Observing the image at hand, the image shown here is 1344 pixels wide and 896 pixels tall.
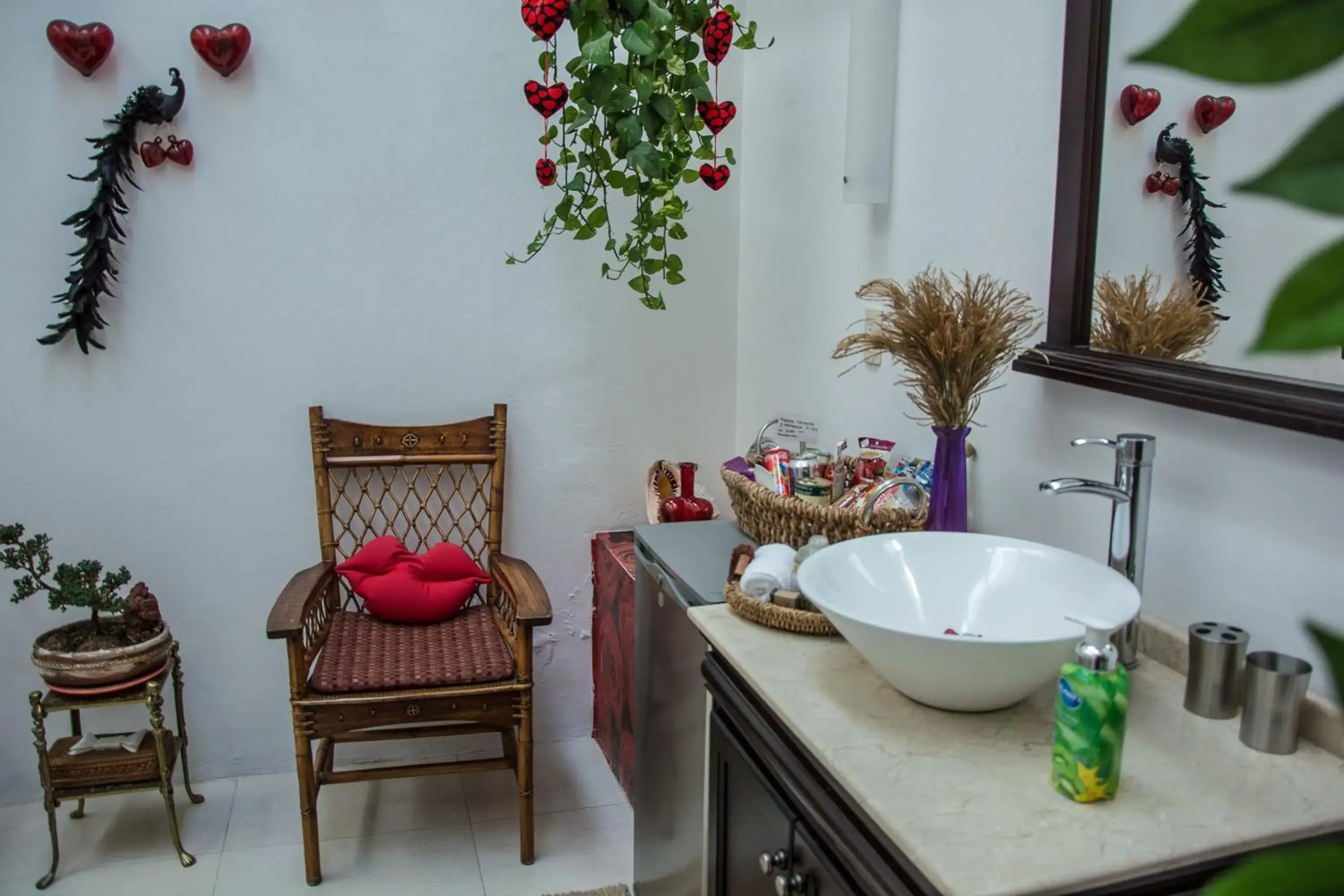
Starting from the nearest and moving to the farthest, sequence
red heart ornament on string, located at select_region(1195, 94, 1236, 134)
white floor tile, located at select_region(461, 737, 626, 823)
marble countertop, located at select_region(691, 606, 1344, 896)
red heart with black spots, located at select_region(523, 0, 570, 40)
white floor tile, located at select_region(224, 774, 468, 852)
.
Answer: marble countertop, located at select_region(691, 606, 1344, 896) → red heart ornament on string, located at select_region(1195, 94, 1236, 134) → red heart with black spots, located at select_region(523, 0, 570, 40) → white floor tile, located at select_region(224, 774, 468, 852) → white floor tile, located at select_region(461, 737, 626, 823)

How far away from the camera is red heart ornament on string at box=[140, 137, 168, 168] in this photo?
2.47m

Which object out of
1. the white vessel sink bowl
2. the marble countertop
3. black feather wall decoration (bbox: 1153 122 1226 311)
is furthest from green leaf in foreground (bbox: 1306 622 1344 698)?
black feather wall decoration (bbox: 1153 122 1226 311)

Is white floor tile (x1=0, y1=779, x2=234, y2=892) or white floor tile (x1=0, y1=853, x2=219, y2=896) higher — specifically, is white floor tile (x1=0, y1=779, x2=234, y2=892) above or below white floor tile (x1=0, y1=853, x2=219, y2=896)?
above

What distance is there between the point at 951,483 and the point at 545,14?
1.09 metres

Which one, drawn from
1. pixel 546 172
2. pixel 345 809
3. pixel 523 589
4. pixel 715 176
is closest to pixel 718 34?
pixel 715 176

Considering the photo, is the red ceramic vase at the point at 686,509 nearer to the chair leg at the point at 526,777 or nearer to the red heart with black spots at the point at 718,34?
the chair leg at the point at 526,777

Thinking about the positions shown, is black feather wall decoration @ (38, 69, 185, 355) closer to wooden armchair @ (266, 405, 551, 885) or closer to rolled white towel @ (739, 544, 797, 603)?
wooden armchair @ (266, 405, 551, 885)

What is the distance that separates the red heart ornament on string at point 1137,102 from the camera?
141cm

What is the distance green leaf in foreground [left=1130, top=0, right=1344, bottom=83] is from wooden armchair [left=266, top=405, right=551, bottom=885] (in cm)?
215

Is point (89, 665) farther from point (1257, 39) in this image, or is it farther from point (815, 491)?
point (1257, 39)

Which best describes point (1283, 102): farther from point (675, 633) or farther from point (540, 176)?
point (540, 176)

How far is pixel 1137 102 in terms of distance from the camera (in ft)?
4.74

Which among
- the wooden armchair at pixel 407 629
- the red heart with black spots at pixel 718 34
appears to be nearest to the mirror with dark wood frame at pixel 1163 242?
the red heart with black spots at pixel 718 34

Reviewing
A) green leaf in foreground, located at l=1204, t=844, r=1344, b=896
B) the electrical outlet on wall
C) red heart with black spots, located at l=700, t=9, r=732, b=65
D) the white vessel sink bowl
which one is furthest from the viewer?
the electrical outlet on wall
